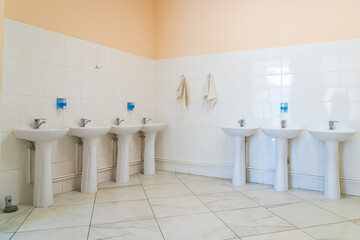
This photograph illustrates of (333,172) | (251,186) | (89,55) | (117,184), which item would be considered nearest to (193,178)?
(251,186)

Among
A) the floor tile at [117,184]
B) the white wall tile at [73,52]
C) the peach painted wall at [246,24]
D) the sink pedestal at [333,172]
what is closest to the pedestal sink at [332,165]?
the sink pedestal at [333,172]

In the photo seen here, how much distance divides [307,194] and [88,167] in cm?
261

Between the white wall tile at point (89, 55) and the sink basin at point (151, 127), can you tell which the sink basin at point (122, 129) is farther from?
the white wall tile at point (89, 55)

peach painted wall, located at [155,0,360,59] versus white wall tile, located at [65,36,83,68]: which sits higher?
peach painted wall, located at [155,0,360,59]

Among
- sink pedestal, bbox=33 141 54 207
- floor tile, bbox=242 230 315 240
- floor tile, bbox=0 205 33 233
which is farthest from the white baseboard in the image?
floor tile, bbox=0 205 33 233

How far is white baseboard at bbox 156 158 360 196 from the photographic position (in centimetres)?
295

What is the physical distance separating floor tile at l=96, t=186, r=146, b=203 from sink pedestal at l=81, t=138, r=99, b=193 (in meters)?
0.14

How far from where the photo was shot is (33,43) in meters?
2.56

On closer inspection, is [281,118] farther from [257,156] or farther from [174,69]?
[174,69]

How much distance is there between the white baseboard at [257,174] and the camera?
2945 mm

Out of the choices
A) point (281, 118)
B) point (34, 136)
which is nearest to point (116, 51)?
point (34, 136)

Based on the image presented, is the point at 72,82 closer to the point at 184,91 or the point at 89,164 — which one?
the point at 89,164

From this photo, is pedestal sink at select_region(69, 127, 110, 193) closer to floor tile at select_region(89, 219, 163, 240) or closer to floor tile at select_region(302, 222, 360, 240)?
floor tile at select_region(89, 219, 163, 240)

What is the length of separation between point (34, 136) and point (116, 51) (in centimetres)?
172
